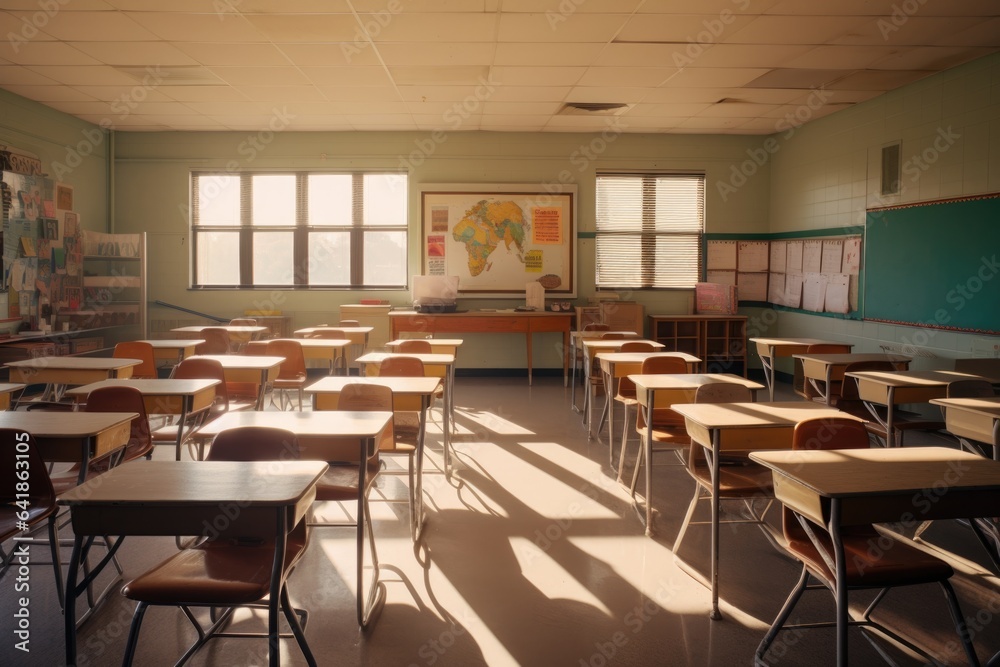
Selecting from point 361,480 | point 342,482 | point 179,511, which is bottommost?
point 342,482

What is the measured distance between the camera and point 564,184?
29.6ft

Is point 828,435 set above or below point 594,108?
below

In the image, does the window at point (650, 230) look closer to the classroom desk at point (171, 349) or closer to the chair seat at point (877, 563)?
the classroom desk at point (171, 349)

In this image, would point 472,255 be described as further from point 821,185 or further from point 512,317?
point 821,185

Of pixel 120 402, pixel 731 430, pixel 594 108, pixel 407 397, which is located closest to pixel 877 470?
pixel 731 430

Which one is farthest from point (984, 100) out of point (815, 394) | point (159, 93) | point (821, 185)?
point (159, 93)

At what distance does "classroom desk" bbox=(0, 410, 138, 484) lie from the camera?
8.53 ft

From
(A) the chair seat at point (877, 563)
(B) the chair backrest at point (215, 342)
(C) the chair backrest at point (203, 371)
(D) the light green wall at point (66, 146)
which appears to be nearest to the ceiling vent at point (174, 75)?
(D) the light green wall at point (66, 146)

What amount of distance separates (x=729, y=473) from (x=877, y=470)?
0.94 meters

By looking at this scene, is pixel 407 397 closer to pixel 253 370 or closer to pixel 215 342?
A: pixel 253 370

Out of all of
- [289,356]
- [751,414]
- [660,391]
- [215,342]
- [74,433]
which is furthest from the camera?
[215,342]

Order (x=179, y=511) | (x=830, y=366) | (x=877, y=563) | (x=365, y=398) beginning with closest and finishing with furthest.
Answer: (x=179, y=511) → (x=877, y=563) → (x=365, y=398) → (x=830, y=366)

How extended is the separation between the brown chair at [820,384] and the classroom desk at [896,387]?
2.02ft

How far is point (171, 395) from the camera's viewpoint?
3.64 meters
